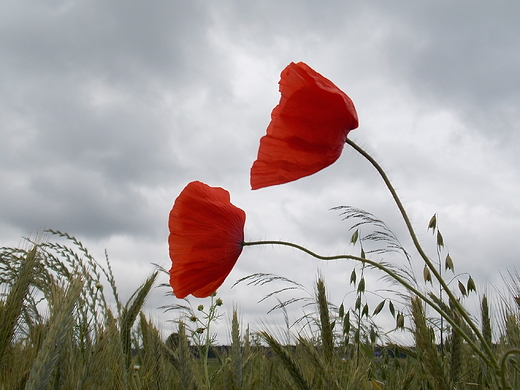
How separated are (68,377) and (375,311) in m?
1.98

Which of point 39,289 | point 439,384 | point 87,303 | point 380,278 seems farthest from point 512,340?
point 39,289

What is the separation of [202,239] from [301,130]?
0.40 m

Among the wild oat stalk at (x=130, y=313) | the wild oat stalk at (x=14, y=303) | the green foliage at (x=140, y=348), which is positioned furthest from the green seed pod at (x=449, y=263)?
the wild oat stalk at (x=14, y=303)

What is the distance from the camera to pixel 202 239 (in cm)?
127

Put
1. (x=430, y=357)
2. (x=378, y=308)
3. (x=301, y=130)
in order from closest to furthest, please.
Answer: (x=301, y=130) < (x=430, y=357) < (x=378, y=308)

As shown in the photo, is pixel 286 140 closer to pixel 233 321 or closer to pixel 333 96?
pixel 333 96

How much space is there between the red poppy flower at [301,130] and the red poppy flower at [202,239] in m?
0.23

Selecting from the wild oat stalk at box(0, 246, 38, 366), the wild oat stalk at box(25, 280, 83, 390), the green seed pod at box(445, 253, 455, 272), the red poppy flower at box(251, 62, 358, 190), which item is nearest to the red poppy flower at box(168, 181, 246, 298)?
the red poppy flower at box(251, 62, 358, 190)

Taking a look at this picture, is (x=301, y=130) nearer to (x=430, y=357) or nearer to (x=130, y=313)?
(x=430, y=357)

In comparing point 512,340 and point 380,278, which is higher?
point 380,278

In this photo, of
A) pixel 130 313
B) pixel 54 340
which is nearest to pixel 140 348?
pixel 130 313

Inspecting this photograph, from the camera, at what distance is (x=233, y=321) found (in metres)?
2.56

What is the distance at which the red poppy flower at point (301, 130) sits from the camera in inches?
42.0

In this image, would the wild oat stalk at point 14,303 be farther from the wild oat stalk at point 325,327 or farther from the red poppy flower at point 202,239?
the wild oat stalk at point 325,327
